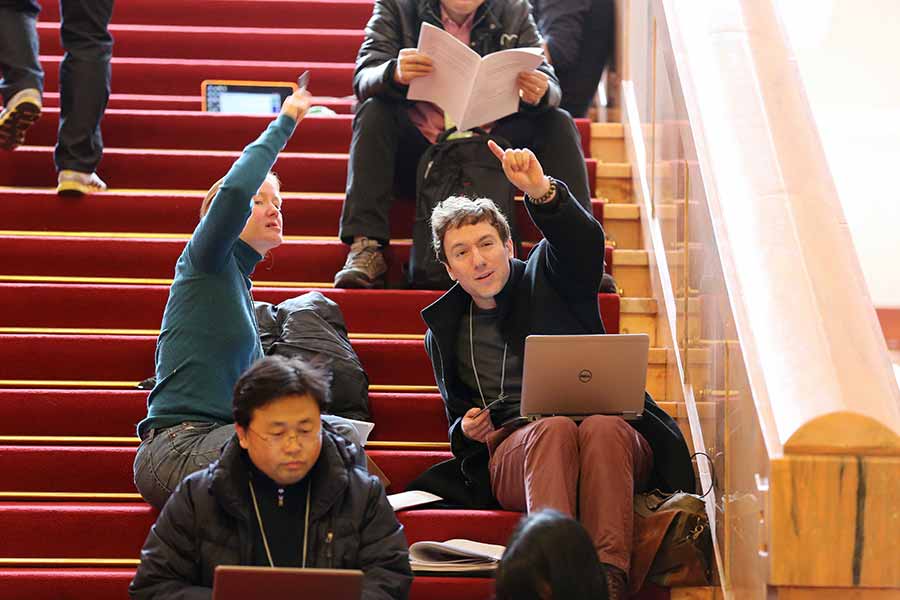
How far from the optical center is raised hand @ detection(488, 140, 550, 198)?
3123mm

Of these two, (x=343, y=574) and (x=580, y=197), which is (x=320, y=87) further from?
(x=343, y=574)

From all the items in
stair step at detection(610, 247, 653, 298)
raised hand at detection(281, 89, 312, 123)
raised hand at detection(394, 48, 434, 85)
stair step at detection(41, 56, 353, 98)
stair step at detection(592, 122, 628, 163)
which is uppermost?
stair step at detection(41, 56, 353, 98)

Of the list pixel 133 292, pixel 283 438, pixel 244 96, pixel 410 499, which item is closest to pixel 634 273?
pixel 410 499

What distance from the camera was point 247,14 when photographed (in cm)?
609

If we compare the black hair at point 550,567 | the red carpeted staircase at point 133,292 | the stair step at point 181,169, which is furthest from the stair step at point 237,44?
the black hair at point 550,567

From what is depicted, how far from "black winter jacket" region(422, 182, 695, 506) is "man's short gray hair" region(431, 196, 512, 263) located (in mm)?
101

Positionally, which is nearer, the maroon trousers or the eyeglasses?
the eyeglasses

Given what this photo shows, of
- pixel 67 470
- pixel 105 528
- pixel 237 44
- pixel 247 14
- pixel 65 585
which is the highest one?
pixel 247 14

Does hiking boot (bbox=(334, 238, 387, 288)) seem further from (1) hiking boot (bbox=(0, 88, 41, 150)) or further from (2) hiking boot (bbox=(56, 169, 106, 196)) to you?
(1) hiking boot (bbox=(0, 88, 41, 150))

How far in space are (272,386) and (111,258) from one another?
6.05 ft

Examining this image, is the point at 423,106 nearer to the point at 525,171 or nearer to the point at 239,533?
the point at 525,171

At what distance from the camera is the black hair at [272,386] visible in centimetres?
249

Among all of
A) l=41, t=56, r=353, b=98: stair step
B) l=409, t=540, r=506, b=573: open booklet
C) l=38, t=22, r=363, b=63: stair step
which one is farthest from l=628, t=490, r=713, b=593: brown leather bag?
l=38, t=22, r=363, b=63: stair step

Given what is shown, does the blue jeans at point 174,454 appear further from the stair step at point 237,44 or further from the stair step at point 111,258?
the stair step at point 237,44
